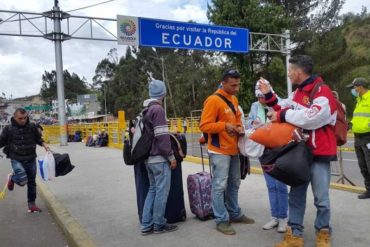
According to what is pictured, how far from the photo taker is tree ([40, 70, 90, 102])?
138 meters

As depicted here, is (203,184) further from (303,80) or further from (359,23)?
(359,23)

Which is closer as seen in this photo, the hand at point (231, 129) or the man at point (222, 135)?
the hand at point (231, 129)

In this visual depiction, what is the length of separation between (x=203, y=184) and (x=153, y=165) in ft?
2.78

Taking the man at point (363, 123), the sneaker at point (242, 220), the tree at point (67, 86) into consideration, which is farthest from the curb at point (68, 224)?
the tree at point (67, 86)

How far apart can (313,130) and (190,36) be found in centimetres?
1546

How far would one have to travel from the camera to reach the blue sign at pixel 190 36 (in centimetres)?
1794

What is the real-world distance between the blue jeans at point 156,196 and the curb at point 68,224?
68cm

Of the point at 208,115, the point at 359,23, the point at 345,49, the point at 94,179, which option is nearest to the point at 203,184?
the point at 208,115

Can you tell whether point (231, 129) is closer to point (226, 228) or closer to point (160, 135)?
point (160, 135)

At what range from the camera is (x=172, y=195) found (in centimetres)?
541

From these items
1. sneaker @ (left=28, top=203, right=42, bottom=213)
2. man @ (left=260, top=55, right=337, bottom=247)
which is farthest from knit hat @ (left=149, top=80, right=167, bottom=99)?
sneaker @ (left=28, top=203, right=42, bottom=213)

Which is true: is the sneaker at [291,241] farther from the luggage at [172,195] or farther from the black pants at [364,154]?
the black pants at [364,154]

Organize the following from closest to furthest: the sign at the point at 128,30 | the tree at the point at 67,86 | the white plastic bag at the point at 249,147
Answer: the white plastic bag at the point at 249,147 → the sign at the point at 128,30 → the tree at the point at 67,86

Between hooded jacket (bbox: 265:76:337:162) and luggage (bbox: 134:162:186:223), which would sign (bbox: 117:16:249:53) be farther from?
hooded jacket (bbox: 265:76:337:162)
